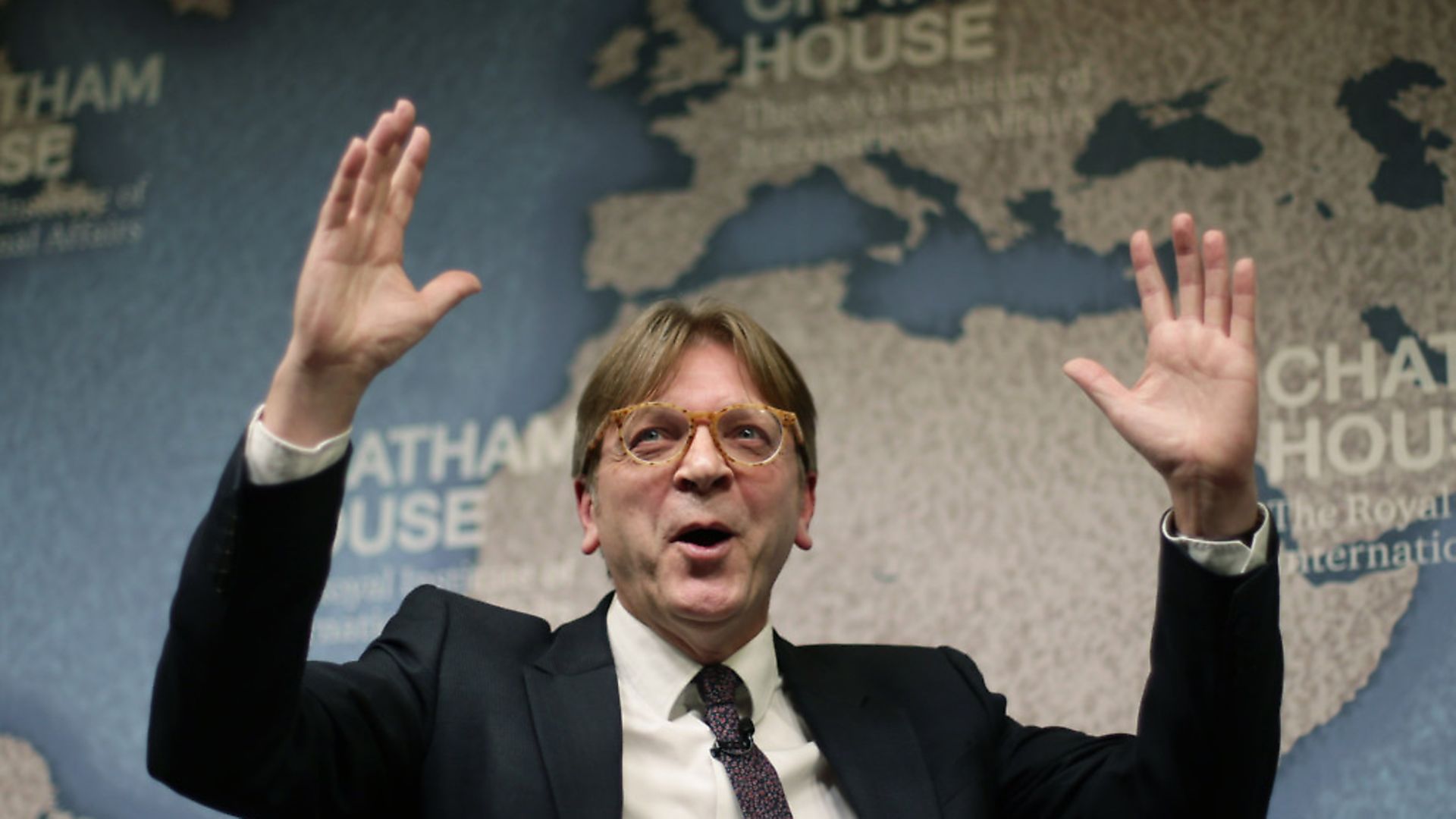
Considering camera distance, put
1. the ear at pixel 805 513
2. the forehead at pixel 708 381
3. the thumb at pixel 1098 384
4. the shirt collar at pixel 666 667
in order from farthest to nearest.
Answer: the ear at pixel 805 513 < the forehead at pixel 708 381 < the shirt collar at pixel 666 667 < the thumb at pixel 1098 384

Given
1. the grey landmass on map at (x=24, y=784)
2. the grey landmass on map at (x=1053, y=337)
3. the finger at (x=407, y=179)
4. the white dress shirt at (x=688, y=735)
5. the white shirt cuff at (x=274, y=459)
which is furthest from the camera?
the grey landmass on map at (x=24, y=784)

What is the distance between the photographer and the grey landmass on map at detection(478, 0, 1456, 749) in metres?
2.62

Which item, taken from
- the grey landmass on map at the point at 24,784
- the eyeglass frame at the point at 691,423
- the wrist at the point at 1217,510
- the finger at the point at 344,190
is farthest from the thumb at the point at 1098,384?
the grey landmass on map at the point at 24,784

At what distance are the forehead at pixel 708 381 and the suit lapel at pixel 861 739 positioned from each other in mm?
293

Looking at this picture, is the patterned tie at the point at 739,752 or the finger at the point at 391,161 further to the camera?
the patterned tie at the point at 739,752

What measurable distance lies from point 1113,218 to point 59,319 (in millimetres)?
1829

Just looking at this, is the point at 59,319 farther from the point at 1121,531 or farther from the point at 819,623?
the point at 1121,531

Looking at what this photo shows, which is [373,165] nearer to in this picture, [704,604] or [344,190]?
[344,190]

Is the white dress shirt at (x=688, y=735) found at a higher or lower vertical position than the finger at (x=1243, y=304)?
lower

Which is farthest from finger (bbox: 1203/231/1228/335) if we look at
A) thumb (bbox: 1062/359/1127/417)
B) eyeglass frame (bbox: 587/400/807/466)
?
eyeglass frame (bbox: 587/400/807/466)

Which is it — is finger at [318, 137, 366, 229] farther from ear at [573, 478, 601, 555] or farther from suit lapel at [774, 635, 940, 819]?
suit lapel at [774, 635, 940, 819]

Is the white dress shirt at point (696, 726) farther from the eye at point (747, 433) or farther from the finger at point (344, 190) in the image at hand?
the finger at point (344, 190)

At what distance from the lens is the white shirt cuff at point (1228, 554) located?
174 cm

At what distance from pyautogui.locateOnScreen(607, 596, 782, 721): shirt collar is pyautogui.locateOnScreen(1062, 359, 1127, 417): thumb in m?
0.49
